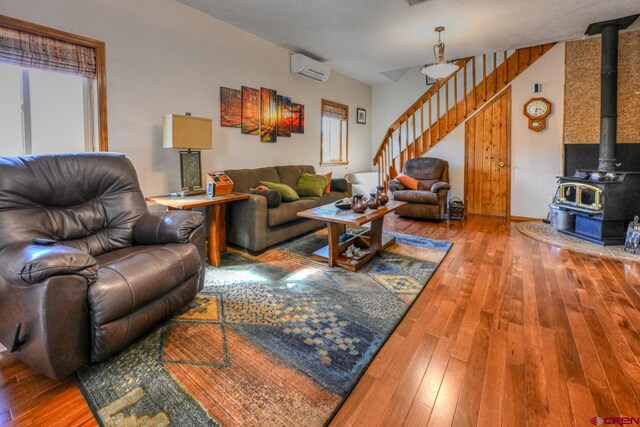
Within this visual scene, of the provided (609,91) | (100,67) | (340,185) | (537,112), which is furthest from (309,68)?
(609,91)

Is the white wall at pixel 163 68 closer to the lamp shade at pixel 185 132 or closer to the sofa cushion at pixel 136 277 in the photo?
the lamp shade at pixel 185 132

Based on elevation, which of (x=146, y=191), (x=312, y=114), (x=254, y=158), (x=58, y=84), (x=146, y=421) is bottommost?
(x=146, y=421)

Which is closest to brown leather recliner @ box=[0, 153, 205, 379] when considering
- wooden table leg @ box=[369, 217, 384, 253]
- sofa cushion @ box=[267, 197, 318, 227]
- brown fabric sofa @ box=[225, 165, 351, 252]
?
brown fabric sofa @ box=[225, 165, 351, 252]

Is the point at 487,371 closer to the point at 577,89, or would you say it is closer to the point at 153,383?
the point at 153,383

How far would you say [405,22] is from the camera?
3848 millimetres

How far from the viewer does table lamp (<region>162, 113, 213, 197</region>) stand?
300 cm

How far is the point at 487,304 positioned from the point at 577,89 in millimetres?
4123

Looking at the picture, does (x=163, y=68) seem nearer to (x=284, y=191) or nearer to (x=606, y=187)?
(x=284, y=191)

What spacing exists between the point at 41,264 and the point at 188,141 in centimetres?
192

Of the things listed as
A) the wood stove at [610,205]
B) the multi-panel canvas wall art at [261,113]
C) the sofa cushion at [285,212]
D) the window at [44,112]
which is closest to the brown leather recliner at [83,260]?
the window at [44,112]

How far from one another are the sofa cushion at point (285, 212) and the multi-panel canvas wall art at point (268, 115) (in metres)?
1.26

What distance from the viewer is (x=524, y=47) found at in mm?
4898

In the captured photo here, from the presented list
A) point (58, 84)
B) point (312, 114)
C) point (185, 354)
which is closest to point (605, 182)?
point (312, 114)
